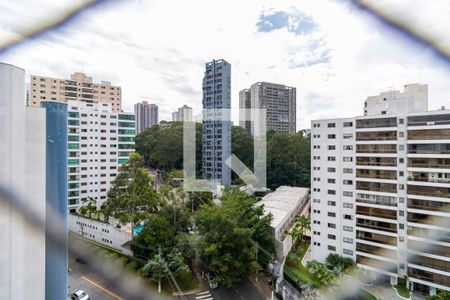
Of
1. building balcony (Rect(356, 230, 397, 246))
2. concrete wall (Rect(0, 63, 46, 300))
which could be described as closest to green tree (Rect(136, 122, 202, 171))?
building balcony (Rect(356, 230, 397, 246))

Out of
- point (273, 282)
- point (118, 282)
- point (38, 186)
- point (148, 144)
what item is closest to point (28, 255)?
point (38, 186)

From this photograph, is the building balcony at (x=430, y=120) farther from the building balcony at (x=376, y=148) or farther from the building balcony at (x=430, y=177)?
the building balcony at (x=430, y=177)

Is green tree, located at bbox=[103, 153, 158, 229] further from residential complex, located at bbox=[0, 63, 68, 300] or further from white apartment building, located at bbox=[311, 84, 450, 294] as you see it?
residential complex, located at bbox=[0, 63, 68, 300]

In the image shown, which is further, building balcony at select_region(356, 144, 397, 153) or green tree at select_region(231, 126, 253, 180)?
green tree at select_region(231, 126, 253, 180)

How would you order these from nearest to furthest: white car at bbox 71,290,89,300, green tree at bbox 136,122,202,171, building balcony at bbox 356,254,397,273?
white car at bbox 71,290,89,300
building balcony at bbox 356,254,397,273
green tree at bbox 136,122,202,171

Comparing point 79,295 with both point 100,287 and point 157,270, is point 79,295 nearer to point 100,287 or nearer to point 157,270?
point 100,287

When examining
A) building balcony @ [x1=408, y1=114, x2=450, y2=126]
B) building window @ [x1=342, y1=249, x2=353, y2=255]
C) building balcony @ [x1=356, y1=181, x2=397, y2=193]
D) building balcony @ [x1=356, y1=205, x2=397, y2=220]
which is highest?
building balcony @ [x1=408, y1=114, x2=450, y2=126]

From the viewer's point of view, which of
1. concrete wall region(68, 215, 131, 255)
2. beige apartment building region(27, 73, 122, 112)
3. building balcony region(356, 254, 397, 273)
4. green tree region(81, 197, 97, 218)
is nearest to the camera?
building balcony region(356, 254, 397, 273)
